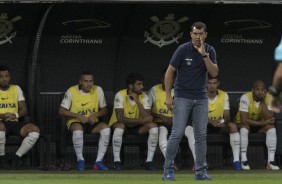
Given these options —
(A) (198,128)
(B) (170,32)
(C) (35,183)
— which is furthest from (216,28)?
(C) (35,183)

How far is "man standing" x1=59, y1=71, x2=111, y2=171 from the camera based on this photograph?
15.0 metres

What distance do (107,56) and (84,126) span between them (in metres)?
1.70

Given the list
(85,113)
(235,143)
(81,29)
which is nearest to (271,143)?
(235,143)

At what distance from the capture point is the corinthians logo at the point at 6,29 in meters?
16.0

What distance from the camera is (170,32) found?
16531 mm

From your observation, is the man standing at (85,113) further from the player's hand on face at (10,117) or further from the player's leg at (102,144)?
the player's hand on face at (10,117)

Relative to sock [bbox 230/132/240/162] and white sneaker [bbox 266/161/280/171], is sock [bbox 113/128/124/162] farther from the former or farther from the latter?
white sneaker [bbox 266/161/280/171]

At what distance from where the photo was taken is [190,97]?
1209 cm

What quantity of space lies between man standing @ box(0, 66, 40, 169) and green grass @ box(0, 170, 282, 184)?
46 centimetres

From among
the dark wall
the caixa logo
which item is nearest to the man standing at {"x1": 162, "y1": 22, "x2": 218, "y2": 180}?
the dark wall

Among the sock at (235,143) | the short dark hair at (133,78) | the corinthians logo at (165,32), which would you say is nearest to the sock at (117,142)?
the short dark hair at (133,78)

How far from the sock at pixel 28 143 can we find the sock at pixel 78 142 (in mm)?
592

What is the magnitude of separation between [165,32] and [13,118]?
320 centimetres

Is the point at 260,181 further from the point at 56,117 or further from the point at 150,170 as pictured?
the point at 56,117
